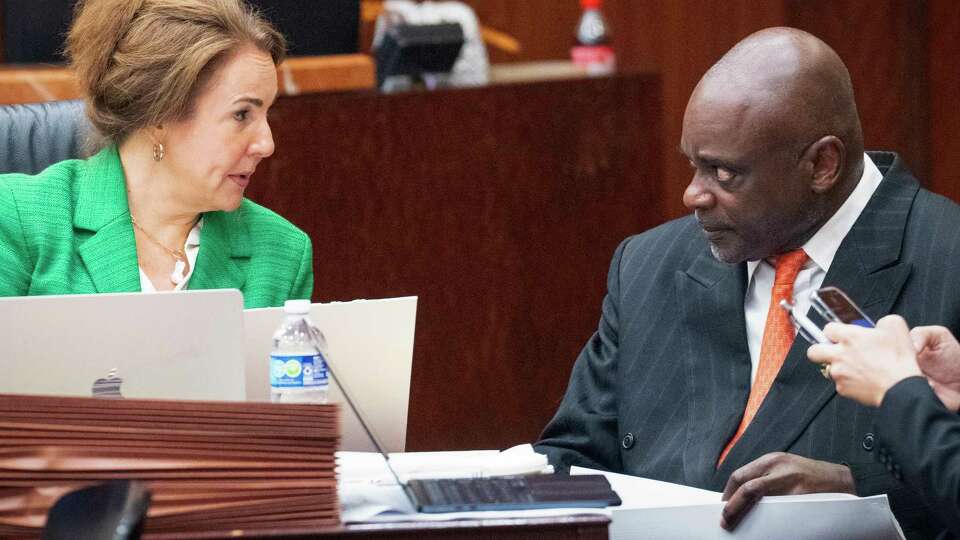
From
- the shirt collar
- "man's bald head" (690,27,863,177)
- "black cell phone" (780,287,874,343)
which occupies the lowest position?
the shirt collar

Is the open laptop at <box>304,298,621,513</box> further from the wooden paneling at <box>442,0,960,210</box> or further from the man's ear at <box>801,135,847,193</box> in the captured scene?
the wooden paneling at <box>442,0,960,210</box>

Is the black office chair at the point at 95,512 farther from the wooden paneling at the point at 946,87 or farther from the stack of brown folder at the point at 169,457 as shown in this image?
the wooden paneling at the point at 946,87

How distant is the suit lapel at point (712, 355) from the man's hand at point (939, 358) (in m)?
0.38

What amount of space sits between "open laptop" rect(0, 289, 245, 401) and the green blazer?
70cm

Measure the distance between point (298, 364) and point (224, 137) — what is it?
34.0 inches

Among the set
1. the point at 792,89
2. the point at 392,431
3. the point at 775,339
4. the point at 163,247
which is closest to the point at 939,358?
the point at 775,339

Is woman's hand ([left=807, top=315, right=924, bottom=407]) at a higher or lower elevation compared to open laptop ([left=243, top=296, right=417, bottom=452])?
higher

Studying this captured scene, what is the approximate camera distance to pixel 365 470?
188 cm

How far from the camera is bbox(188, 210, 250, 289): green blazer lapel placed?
259 centimetres

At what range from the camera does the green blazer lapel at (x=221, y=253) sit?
2.59m

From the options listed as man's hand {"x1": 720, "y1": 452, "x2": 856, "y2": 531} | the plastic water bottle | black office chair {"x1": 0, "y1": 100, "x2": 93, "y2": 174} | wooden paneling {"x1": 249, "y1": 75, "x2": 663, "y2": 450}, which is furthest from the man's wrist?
wooden paneling {"x1": 249, "y1": 75, "x2": 663, "y2": 450}

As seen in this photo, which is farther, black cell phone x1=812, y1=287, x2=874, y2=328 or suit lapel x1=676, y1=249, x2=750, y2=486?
suit lapel x1=676, y1=249, x2=750, y2=486

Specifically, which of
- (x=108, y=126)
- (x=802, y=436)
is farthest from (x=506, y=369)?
(x=802, y=436)

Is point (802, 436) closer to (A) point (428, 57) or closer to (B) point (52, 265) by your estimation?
(B) point (52, 265)
